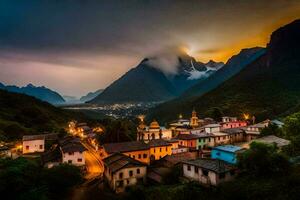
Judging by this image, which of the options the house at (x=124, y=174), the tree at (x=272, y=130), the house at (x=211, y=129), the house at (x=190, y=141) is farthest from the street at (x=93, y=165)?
the tree at (x=272, y=130)

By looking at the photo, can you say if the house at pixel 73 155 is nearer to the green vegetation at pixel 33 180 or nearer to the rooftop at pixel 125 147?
the rooftop at pixel 125 147

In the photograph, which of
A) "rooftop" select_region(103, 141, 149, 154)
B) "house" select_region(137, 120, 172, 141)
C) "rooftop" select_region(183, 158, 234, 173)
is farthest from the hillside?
"rooftop" select_region(183, 158, 234, 173)

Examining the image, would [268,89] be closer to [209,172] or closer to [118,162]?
[118,162]

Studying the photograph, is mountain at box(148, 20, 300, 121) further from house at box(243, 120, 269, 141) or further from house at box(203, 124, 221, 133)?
house at box(243, 120, 269, 141)

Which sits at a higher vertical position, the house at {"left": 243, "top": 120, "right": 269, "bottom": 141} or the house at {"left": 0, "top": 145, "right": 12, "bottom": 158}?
the house at {"left": 243, "top": 120, "right": 269, "bottom": 141}

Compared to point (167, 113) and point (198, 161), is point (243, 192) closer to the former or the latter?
point (198, 161)

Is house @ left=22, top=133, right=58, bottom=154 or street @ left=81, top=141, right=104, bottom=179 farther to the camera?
house @ left=22, top=133, right=58, bottom=154

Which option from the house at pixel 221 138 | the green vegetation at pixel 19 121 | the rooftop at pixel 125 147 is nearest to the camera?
the rooftop at pixel 125 147

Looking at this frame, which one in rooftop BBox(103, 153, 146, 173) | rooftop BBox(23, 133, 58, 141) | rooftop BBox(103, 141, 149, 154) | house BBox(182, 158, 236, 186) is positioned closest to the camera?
house BBox(182, 158, 236, 186)
